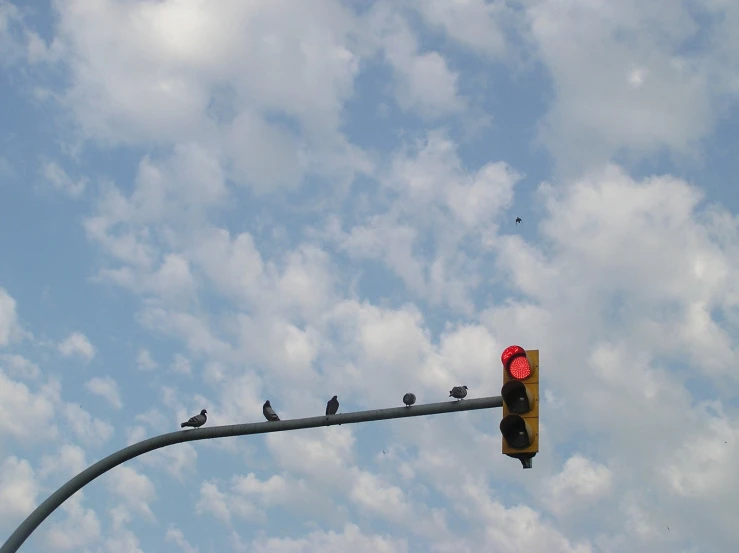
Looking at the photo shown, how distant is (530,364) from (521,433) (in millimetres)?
728

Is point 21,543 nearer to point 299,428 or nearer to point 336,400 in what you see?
point 299,428

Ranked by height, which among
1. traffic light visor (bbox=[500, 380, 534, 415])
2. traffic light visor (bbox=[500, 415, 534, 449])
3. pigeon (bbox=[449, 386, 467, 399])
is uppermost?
pigeon (bbox=[449, 386, 467, 399])

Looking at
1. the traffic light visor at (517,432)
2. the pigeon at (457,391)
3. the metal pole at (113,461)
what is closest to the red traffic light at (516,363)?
the traffic light visor at (517,432)

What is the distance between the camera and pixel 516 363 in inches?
389

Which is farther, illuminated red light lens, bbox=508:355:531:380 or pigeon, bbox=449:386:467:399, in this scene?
pigeon, bbox=449:386:467:399

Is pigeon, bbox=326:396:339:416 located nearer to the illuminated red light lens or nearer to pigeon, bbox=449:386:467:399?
pigeon, bbox=449:386:467:399

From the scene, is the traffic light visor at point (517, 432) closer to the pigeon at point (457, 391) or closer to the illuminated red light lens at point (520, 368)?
the illuminated red light lens at point (520, 368)

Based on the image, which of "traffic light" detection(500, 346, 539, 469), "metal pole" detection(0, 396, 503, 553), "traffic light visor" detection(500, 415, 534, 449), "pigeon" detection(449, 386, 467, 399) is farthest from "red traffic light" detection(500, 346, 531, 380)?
"pigeon" detection(449, 386, 467, 399)

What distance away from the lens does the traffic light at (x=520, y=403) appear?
374 inches

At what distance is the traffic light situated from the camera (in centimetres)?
949

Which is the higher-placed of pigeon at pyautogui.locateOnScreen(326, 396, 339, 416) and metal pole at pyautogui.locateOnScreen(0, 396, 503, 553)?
pigeon at pyautogui.locateOnScreen(326, 396, 339, 416)

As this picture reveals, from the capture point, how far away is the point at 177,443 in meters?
12.5

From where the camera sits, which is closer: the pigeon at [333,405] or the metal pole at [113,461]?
the metal pole at [113,461]

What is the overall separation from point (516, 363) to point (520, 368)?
7cm
